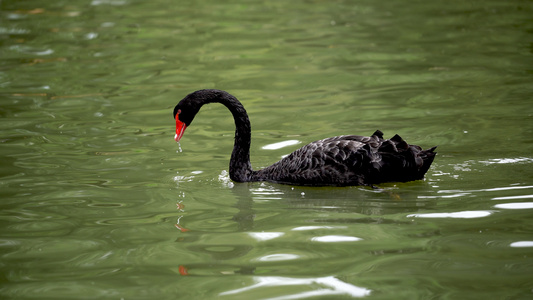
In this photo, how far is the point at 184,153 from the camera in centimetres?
724

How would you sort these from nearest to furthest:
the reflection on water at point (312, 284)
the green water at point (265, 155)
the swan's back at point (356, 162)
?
the reflection on water at point (312, 284) < the green water at point (265, 155) < the swan's back at point (356, 162)

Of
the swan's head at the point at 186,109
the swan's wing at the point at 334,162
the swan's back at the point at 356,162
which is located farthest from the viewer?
the swan's head at the point at 186,109

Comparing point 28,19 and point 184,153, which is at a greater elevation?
point 28,19

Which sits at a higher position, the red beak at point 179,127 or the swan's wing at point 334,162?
the red beak at point 179,127

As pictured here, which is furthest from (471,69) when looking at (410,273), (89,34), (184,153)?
(89,34)

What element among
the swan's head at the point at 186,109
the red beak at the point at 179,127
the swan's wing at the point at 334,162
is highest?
the swan's head at the point at 186,109

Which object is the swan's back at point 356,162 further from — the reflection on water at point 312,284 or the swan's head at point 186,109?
the reflection on water at point 312,284

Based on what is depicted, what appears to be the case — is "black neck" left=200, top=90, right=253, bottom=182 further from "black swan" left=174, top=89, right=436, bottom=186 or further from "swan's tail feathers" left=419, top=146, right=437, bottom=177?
"swan's tail feathers" left=419, top=146, right=437, bottom=177

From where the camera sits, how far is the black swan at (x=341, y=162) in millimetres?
5594

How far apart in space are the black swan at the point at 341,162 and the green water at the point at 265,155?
0.39 feet

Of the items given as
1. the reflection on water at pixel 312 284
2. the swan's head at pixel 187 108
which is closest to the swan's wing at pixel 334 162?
the swan's head at pixel 187 108

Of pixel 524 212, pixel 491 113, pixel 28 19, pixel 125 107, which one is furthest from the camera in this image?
pixel 28 19

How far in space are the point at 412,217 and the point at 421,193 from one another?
64 centimetres

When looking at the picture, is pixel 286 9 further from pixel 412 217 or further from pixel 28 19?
pixel 412 217
